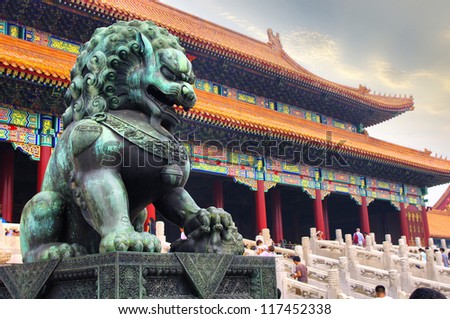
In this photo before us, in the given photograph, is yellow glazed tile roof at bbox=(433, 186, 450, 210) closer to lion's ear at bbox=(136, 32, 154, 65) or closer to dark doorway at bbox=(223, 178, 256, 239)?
dark doorway at bbox=(223, 178, 256, 239)

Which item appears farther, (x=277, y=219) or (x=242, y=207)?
(x=242, y=207)

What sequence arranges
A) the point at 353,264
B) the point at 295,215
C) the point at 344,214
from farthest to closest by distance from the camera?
the point at 344,214 → the point at 295,215 → the point at 353,264

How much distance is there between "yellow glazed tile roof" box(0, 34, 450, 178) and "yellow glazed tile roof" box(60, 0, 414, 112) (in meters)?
1.51

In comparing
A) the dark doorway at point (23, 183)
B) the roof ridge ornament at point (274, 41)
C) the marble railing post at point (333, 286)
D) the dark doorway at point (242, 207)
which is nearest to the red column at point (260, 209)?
the dark doorway at point (242, 207)

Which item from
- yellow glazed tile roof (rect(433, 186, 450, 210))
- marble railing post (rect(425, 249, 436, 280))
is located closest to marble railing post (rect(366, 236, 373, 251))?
marble railing post (rect(425, 249, 436, 280))

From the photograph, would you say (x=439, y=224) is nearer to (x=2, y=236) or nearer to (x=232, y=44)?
(x=232, y=44)

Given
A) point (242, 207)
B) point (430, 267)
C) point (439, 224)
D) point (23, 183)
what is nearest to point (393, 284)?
point (430, 267)

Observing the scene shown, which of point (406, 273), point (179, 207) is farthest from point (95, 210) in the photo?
point (406, 273)

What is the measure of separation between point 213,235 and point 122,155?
0.66m

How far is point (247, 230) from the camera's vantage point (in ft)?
68.0

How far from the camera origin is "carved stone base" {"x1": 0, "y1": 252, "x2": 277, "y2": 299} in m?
2.23

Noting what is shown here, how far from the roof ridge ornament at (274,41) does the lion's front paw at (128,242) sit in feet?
75.1

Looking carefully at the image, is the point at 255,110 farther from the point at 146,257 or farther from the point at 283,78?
the point at 146,257

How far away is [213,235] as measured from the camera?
281cm
